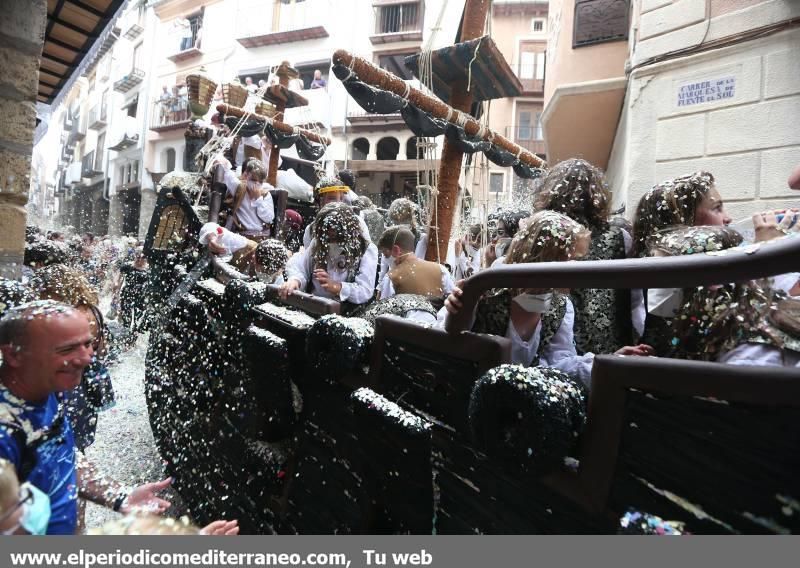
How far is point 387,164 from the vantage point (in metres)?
18.4

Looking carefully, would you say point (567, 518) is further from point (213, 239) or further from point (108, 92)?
point (108, 92)

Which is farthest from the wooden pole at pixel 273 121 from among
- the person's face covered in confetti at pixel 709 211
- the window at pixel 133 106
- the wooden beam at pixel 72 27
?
the window at pixel 133 106

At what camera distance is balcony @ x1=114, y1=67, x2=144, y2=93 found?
31094 mm

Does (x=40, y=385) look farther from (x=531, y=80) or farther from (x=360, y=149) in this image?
(x=531, y=80)

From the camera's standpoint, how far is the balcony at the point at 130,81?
102 ft

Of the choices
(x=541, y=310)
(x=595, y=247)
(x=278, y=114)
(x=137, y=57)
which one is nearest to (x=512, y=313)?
(x=541, y=310)

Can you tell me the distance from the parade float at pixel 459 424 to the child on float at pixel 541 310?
0.70 ft

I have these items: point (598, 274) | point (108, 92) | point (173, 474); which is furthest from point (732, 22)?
point (108, 92)

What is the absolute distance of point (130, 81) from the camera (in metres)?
31.9

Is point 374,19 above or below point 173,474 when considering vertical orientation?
above

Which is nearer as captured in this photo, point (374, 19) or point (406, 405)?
point (406, 405)

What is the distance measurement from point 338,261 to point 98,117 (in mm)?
45603

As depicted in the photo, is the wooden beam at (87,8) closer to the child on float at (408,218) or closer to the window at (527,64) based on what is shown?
the child on float at (408,218)

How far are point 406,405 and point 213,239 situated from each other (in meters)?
3.63
